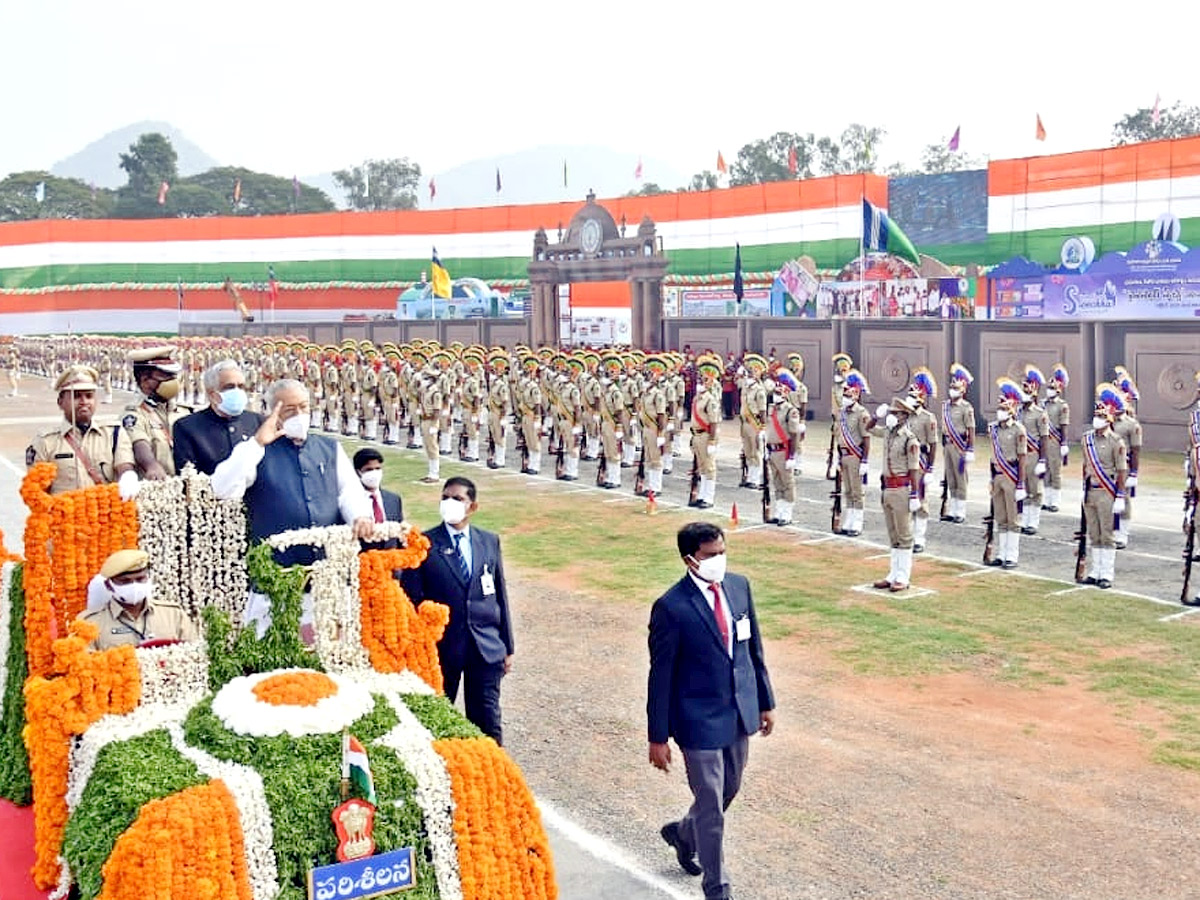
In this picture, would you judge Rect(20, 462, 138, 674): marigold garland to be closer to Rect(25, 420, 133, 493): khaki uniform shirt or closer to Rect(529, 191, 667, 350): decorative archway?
Rect(25, 420, 133, 493): khaki uniform shirt

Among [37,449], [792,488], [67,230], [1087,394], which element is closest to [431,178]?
[67,230]

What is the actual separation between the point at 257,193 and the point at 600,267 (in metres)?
78.6

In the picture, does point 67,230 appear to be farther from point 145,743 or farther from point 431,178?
point 145,743

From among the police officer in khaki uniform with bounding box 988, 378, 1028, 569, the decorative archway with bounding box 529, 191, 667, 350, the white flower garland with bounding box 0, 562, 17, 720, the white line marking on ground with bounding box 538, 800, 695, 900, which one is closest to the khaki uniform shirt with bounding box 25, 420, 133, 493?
the white flower garland with bounding box 0, 562, 17, 720

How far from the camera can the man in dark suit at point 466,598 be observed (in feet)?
24.1

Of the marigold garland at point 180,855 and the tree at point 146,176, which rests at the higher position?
the tree at point 146,176

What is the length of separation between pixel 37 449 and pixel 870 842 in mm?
5976

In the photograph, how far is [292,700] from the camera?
530 centimetres

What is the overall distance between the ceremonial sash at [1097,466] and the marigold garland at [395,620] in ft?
30.7

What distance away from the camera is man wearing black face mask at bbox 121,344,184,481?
883 centimetres

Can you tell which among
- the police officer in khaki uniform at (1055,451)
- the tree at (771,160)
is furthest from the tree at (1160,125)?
the police officer in khaki uniform at (1055,451)

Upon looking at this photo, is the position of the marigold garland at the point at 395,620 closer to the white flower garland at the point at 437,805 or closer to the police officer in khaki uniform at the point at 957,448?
the white flower garland at the point at 437,805

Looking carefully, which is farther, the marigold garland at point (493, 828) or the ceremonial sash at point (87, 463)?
the ceremonial sash at point (87, 463)

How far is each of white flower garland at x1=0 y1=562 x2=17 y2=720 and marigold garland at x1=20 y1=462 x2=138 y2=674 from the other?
645mm
